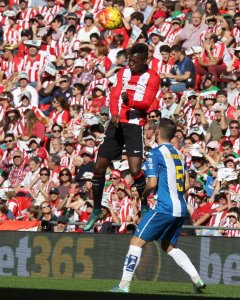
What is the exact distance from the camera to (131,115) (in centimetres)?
1397

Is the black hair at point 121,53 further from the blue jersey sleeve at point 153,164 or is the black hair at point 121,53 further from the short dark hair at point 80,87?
the blue jersey sleeve at point 153,164

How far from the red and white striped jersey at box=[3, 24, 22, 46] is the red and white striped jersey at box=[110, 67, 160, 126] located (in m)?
13.8

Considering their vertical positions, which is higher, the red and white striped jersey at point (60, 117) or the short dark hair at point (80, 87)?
the short dark hair at point (80, 87)

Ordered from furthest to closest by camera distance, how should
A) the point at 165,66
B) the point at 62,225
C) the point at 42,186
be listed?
the point at 165,66 → the point at 42,186 → the point at 62,225

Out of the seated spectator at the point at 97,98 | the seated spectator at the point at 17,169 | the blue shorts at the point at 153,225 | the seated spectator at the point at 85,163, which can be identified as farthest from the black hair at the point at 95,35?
the blue shorts at the point at 153,225

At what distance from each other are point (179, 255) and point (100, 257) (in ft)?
11.8

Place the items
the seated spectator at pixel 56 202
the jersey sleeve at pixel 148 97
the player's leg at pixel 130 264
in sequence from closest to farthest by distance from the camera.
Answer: the player's leg at pixel 130 264 < the jersey sleeve at pixel 148 97 < the seated spectator at pixel 56 202

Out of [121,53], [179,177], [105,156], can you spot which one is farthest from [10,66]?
[179,177]

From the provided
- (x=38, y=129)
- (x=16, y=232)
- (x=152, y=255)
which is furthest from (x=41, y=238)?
(x=38, y=129)

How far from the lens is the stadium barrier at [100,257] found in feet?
50.6

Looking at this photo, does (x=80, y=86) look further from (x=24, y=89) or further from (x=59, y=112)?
(x=24, y=89)

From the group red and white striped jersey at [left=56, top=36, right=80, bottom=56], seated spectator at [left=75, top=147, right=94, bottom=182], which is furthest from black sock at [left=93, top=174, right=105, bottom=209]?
red and white striped jersey at [left=56, top=36, right=80, bottom=56]

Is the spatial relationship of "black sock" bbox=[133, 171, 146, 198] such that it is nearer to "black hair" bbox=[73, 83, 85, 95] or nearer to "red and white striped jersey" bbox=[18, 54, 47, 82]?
"black hair" bbox=[73, 83, 85, 95]

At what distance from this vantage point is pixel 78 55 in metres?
25.2
